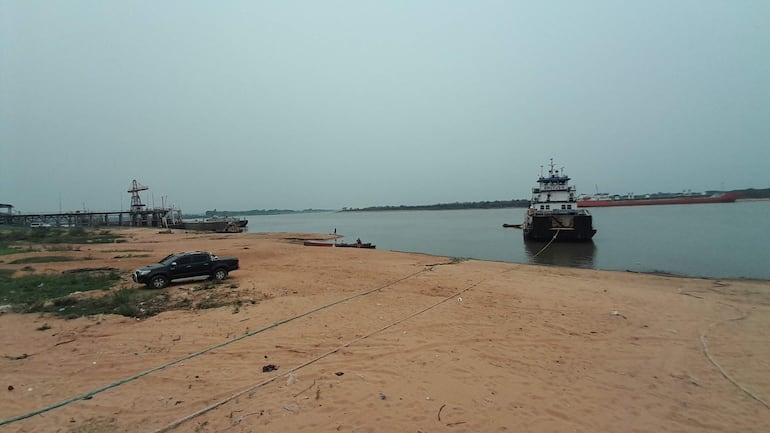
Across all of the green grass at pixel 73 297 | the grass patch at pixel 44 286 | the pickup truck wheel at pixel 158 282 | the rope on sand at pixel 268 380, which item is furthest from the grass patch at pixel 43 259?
the rope on sand at pixel 268 380

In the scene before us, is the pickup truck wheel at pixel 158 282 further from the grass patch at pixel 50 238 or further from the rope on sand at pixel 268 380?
the grass patch at pixel 50 238

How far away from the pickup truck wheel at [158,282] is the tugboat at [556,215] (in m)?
34.7

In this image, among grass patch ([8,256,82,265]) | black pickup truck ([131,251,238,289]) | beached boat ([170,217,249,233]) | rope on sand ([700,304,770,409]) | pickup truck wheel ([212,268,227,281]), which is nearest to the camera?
rope on sand ([700,304,770,409])

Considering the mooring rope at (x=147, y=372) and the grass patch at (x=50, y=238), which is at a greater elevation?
the grass patch at (x=50, y=238)

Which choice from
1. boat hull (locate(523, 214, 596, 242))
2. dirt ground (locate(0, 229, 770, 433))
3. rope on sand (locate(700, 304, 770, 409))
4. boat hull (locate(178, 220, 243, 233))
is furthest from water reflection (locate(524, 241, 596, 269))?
boat hull (locate(178, 220, 243, 233))

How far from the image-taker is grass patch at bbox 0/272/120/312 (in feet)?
39.5

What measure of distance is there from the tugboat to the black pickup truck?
3251 centimetres

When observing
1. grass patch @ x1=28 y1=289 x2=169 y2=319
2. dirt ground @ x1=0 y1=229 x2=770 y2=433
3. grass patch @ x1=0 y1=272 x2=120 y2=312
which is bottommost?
dirt ground @ x1=0 y1=229 x2=770 y2=433

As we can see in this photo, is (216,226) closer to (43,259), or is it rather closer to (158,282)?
(43,259)

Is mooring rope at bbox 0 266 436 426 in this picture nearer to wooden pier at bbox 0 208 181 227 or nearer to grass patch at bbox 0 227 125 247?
grass patch at bbox 0 227 125 247

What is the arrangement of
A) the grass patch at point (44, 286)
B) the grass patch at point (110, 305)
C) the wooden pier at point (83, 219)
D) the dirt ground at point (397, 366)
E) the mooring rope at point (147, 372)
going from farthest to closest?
the wooden pier at point (83, 219) → the grass patch at point (44, 286) → the grass patch at point (110, 305) → the mooring rope at point (147, 372) → the dirt ground at point (397, 366)

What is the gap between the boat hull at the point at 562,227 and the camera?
37.0m

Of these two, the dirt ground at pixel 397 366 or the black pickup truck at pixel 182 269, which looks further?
A: the black pickup truck at pixel 182 269

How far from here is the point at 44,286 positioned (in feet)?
46.5
